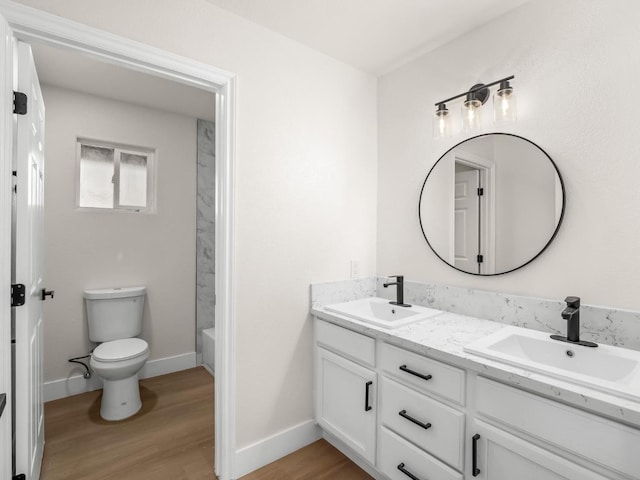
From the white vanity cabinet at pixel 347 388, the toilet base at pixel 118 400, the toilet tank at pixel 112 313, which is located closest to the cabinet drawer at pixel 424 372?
the white vanity cabinet at pixel 347 388

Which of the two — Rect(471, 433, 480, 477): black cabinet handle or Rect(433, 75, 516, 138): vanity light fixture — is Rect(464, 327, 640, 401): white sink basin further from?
Rect(433, 75, 516, 138): vanity light fixture

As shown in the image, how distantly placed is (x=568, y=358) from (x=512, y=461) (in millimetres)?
511

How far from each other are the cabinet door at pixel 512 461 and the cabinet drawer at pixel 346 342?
575 mm

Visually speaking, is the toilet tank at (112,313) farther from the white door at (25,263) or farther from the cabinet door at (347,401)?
the cabinet door at (347,401)

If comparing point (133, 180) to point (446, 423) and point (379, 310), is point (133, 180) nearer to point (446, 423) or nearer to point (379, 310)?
point (379, 310)

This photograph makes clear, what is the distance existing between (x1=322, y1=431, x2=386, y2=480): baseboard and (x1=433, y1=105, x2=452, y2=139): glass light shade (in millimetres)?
1898

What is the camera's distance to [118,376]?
229 cm

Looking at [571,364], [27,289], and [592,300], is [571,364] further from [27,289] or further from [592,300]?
[27,289]

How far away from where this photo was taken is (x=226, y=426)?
176 centimetres

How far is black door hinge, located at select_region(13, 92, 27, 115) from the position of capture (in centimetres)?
132

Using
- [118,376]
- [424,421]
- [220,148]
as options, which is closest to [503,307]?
[424,421]

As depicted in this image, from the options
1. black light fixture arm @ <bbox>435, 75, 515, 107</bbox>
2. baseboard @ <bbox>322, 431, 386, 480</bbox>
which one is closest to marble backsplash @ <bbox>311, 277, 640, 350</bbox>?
baseboard @ <bbox>322, 431, 386, 480</bbox>

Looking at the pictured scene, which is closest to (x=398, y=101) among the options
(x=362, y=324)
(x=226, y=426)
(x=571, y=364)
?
(x=362, y=324)

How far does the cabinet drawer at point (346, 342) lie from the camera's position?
1.70 meters
